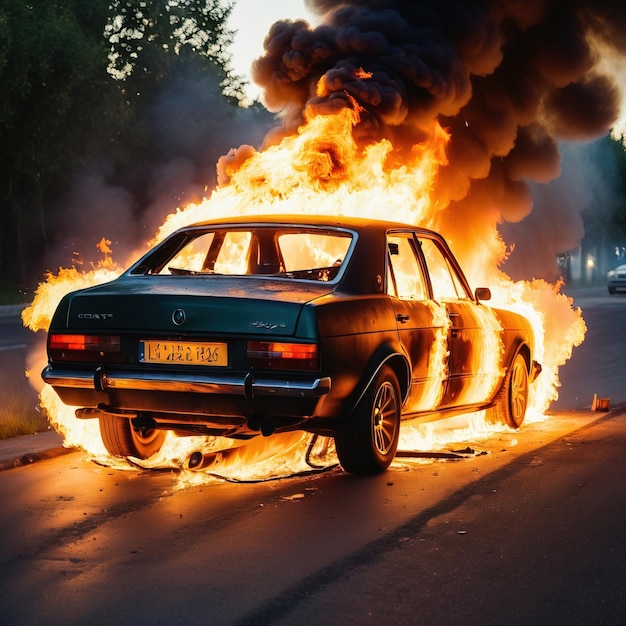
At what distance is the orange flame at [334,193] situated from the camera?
1116cm

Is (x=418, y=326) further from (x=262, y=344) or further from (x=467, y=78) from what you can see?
(x=467, y=78)

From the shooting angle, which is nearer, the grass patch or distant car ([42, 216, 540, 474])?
distant car ([42, 216, 540, 474])

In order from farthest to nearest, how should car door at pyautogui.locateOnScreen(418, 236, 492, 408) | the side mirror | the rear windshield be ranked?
the side mirror
car door at pyautogui.locateOnScreen(418, 236, 492, 408)
the rear windshield

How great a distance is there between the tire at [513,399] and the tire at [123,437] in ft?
9.40

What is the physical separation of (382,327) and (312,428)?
2.53 ft

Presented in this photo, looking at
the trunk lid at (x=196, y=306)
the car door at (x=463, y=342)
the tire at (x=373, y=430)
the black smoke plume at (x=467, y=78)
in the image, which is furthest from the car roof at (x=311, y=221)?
the black smoke plume at (x=467, y=78)

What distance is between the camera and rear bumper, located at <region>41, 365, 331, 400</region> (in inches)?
268

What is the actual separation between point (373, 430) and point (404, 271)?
1.74m

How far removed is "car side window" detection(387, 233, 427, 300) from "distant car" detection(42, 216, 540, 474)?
1 centimetres

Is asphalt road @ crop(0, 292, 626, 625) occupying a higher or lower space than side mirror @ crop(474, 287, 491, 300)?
lower

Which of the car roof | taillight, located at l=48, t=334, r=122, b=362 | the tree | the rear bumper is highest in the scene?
the tree

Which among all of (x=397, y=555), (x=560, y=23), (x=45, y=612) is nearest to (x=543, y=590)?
(x=397, y=555)

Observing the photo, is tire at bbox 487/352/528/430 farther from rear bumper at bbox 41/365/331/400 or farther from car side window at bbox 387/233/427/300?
rear bumper at bbox 41/365/331/400

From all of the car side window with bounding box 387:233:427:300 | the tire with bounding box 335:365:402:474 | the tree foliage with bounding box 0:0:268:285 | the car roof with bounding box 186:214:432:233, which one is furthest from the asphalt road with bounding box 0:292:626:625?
the tree foliage with bounding box 0:0:268:285
